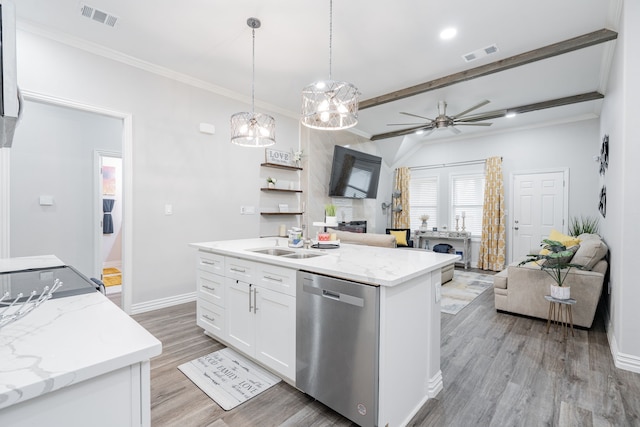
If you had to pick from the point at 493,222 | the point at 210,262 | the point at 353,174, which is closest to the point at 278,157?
the point at 353,174

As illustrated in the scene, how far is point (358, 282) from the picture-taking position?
5.20 ft

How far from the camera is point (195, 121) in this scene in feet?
12.7

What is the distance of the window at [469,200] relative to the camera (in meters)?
6.48

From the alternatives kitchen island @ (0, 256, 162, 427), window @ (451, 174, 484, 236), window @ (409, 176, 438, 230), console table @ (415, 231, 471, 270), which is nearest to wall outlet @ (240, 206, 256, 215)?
kitchen island @ (0, 256, 162, 427)

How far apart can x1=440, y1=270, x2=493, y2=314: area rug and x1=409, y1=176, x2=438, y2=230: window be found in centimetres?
171

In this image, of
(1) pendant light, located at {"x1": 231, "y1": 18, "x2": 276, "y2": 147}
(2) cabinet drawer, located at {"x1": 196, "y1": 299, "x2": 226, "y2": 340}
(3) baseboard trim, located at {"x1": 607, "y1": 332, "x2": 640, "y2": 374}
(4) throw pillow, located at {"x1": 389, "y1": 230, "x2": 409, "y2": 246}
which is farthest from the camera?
(4) throw pillow, located at {"x1": 389, "y1": 230, "x2": 409, "y2": 246}

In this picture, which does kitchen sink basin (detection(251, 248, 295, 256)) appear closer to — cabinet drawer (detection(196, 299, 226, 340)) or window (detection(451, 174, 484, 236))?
cabinet drawer (detection(196, 299, 226, 340))

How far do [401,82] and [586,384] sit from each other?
3.71 m

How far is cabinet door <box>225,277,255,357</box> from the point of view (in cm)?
223

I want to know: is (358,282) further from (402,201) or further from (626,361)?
(402,201)

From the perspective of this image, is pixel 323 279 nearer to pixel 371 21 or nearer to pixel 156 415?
pixel 156 415

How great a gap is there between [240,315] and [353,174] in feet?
13.8

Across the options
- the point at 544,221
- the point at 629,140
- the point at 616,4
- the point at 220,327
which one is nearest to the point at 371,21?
the point at 616,4

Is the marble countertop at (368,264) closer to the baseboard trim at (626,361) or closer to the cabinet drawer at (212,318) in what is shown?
the cabinet drawer at (212,318)
